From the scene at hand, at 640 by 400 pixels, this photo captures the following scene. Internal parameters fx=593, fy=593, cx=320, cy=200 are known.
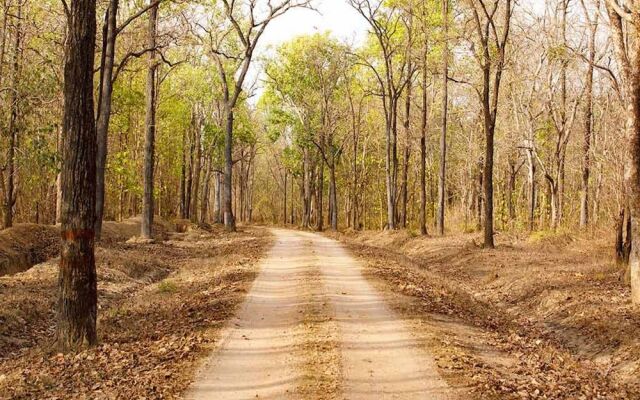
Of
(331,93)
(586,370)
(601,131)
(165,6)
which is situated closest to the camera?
(586,370)

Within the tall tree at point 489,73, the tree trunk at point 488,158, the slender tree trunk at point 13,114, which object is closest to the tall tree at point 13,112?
the slender tree trunk at point 13,114

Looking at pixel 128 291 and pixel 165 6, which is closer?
pixel 128 291

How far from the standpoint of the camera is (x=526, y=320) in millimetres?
13445

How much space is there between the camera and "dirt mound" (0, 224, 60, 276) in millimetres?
Answer: 18938

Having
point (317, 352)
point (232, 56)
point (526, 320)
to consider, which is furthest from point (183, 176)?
point (317, 352)

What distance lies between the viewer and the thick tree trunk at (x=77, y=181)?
28.1ft

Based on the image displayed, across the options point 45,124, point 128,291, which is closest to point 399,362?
point 128,291

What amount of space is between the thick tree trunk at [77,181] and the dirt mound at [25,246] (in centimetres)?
1079

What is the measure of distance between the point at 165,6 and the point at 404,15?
44.3 ft

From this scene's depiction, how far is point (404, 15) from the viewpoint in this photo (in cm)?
3350

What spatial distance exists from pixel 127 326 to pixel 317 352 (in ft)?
12.6

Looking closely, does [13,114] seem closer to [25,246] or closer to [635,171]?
[25,246]

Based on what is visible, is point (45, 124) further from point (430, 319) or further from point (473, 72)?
point (473, 72)

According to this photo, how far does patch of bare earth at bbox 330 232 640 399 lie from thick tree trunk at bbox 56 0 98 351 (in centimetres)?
531
